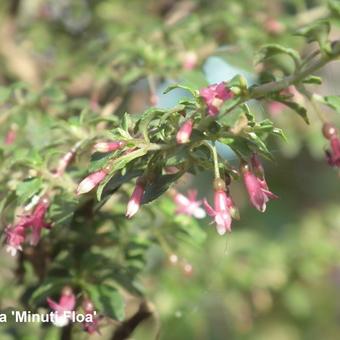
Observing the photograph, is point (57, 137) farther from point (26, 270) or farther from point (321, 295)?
point (321, 295)

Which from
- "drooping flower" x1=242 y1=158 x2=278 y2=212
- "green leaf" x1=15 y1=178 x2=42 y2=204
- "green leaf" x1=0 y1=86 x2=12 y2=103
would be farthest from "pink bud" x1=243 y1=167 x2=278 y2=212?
"green leaf" x1=0 y1=86 x2=12 y2=103

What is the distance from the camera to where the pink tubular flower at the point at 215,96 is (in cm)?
93

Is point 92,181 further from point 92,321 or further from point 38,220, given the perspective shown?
point 92,321

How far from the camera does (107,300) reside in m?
1.24

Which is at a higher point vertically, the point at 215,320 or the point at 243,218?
the point at 215,320

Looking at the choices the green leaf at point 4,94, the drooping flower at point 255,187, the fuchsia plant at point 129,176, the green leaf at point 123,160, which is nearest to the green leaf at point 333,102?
the fuchsia plant at point 129,176

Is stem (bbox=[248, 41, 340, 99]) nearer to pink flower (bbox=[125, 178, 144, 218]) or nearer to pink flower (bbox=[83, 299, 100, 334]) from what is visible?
pink flower (bbox=[125, 178, 144, 218])

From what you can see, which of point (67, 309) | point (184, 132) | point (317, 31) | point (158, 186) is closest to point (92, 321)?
point (67, 309)

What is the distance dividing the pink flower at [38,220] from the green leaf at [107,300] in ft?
0.51

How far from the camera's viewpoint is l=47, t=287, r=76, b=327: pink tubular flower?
1180 millimetres

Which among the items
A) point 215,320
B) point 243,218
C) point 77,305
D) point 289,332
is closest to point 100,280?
point 77,305

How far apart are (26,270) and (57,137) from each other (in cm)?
25

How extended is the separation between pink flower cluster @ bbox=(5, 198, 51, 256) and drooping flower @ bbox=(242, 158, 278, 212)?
0.31 meters

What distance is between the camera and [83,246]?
4.32ft
